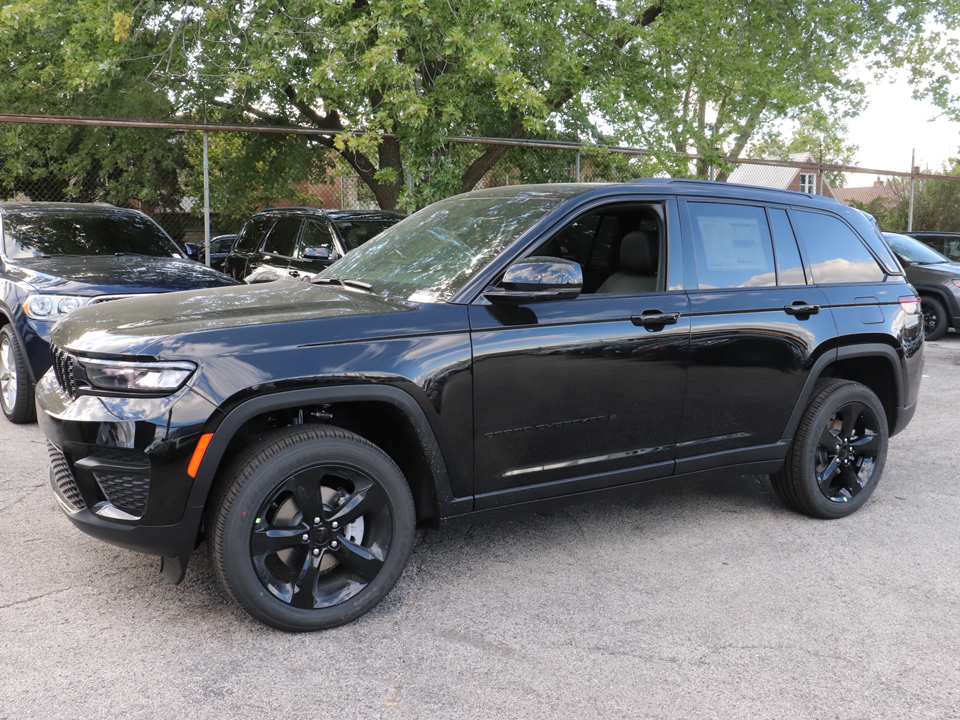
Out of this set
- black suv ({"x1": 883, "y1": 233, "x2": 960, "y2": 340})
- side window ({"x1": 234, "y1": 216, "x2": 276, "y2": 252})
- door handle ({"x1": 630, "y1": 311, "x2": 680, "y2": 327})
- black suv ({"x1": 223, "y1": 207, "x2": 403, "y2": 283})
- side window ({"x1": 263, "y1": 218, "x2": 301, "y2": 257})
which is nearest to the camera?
door handle ({"x1": 630, "y1": 311, "x2": 680, "y2": 327})

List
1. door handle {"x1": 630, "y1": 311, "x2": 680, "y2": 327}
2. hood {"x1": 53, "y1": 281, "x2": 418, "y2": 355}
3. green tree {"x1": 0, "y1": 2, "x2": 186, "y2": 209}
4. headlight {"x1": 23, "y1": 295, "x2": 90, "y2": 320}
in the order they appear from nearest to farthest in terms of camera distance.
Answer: hood {"x1": 53, "y1": 281, "x2": 418, "y2": 355}, door handle {"x1": 630, "y1": 311, "x2": 680, "y2": 327}, headlight {"x1": 23, "y1": 295, "x2": 90, "y2": 320}, green tree {"x1": 0, "y1": 2, "x2": 186, "y2": 209}

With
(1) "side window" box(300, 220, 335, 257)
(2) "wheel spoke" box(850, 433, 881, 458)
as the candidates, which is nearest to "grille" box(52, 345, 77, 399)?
(2) "wheel spoke" box(850, 433, 881, 458)

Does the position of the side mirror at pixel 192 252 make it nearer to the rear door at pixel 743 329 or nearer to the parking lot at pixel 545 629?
the parking lot at pixel 545 629

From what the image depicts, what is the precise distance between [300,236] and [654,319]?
6203 millimetres

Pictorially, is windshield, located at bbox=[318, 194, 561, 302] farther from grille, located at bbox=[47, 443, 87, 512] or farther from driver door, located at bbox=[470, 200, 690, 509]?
grille, located at bbox=[47, 443, 87, 512]

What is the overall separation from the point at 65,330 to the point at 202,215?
1029 centimetres

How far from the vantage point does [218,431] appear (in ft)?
10.3

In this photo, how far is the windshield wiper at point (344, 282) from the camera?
160 inches

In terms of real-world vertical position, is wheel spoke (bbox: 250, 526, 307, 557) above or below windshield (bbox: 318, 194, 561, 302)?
below

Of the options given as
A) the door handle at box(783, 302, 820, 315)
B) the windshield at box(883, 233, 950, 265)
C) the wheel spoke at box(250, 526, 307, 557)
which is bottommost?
the wheel spoke at box(250, 526, 307, 557)

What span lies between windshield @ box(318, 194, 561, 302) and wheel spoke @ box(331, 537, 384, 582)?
106 centimetres

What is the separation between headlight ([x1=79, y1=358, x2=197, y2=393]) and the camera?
312 centimetres

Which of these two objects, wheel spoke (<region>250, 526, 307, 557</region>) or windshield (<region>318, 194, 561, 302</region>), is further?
windshield (<region>318, 194, 561, 302</region>)

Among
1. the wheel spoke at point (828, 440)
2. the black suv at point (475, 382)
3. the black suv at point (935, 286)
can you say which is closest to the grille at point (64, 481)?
the black suv at point (475, 382)
